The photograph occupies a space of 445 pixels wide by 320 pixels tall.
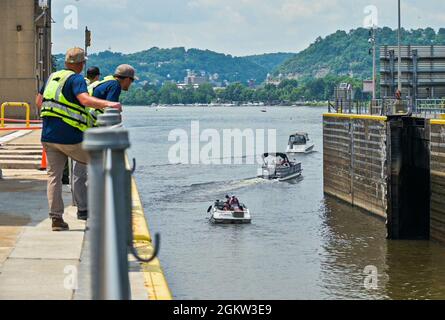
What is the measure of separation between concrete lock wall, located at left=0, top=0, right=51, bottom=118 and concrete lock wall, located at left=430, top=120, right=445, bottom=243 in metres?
19.5

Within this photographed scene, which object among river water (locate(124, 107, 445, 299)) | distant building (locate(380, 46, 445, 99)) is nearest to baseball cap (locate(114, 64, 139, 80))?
river water (locate(124, 107, 445, 299))

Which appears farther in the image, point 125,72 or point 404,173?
point 404,173

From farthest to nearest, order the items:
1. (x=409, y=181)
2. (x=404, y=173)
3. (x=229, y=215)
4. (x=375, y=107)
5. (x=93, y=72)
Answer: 1. (x=375, y=107)
2. (x=229, y=215)
3. (x=404, y=173)
4. (x=409, y=181)
5. (x=93, y=72)

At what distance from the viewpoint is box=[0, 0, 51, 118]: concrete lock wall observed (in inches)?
1781

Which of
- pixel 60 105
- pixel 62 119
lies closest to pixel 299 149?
pixel 62 119

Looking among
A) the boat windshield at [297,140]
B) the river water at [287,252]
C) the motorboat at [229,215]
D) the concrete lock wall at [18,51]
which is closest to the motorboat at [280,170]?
the river water at [287,252]

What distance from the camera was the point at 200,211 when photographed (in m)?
50.9

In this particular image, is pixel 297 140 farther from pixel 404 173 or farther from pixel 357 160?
pixel 404 173

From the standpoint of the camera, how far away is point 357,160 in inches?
1914

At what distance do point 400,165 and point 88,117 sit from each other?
28.1m

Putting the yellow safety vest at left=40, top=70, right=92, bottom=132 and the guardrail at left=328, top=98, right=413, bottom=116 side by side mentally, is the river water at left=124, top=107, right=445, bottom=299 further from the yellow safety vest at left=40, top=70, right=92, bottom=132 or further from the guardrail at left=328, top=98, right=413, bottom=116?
the yellow safety vest at left=40, top=70, right=92, bottom=132

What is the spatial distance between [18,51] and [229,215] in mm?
12749

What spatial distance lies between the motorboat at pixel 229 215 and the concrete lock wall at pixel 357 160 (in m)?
6.07
